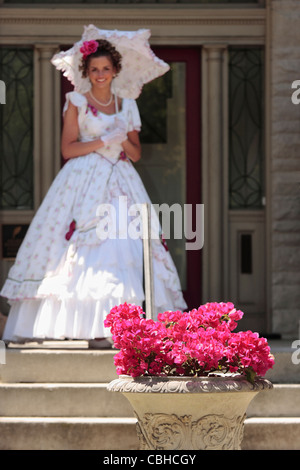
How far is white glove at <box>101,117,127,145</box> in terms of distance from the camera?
7.84 metres

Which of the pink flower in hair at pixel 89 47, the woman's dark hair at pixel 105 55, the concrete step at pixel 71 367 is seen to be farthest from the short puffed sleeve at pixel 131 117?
the concrete step at pixel 71 367

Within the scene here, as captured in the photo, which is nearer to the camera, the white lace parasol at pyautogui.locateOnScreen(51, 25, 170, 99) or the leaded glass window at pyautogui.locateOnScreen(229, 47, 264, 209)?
the white lace parasol at pyautogui.locateOnScreen(51, 25, 170, 99)

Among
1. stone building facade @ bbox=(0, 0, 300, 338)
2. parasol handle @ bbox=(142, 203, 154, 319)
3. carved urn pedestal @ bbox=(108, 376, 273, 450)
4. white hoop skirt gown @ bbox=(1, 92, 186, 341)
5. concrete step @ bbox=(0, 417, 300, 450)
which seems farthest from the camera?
stone building facade @ bbox=(0, 0, 300, 338)

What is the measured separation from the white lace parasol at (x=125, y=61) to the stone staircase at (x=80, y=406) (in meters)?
1.99

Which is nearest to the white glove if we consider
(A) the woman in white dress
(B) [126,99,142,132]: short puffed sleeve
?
(A) the woman in white dress

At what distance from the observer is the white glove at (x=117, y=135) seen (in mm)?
Answer: 7844

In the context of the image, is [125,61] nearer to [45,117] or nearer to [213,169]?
[45,117]

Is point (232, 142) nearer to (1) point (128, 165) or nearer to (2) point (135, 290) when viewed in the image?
(1) point (128, 165)

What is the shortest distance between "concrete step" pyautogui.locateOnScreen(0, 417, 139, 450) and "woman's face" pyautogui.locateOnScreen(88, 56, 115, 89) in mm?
2537

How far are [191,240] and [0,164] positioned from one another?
1.76m

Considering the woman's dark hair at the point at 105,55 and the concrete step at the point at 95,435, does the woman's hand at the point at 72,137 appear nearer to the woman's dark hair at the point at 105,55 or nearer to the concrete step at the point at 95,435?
the woman's dark hair at the point at 105,55

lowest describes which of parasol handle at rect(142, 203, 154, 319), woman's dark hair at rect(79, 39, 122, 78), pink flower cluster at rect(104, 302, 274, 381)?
pink flower cluster at rect(104, 302, 274, 381)

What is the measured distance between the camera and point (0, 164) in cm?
952

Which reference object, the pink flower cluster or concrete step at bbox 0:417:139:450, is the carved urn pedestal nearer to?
the pink flower cluster
